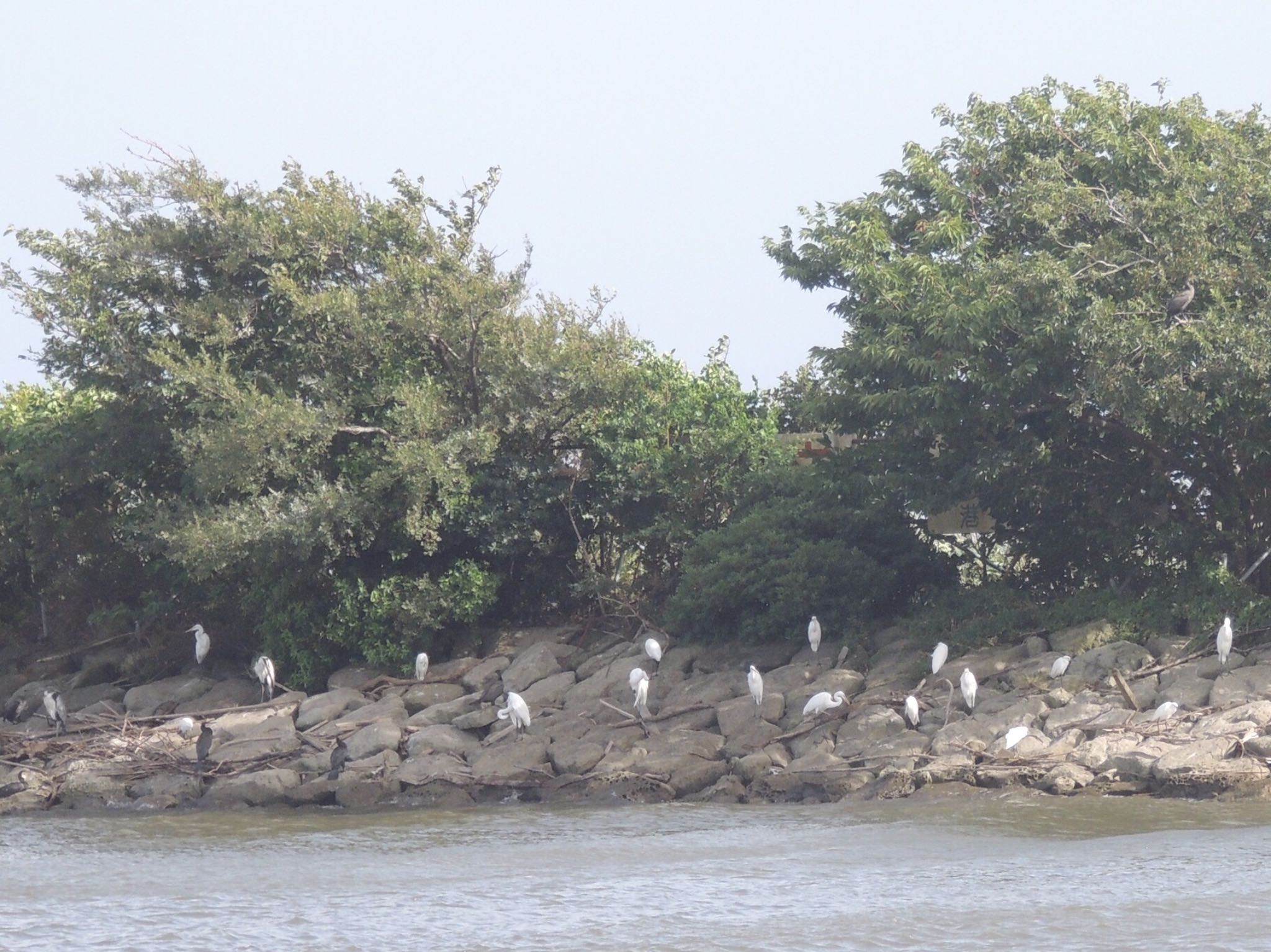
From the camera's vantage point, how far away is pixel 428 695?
18.8m

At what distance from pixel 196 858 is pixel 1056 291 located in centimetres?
977

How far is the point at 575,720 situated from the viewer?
1711cm

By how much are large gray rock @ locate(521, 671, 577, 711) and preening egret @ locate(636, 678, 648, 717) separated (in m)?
1.38

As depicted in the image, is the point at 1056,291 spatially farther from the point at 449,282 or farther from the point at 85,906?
the point at 85,906

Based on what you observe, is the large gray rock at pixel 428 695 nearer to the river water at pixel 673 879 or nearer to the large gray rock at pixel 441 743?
the large gray rock at pixel 441 743

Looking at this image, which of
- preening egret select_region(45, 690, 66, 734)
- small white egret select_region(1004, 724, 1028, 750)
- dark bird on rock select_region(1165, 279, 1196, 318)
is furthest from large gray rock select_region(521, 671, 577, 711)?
dark bird on rock select_region(1165, 279, 1196, 318)

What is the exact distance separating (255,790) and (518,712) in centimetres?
292

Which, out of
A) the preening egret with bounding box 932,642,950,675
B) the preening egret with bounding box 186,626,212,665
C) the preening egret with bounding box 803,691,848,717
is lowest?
the preening egret with bounding box 803,691,848,717

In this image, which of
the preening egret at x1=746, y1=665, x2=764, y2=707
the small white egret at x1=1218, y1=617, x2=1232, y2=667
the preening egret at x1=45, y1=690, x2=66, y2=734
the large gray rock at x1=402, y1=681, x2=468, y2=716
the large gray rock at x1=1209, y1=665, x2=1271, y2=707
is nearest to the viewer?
the large gray rock at x1=1209, y1=665, x2=1271, y2=707

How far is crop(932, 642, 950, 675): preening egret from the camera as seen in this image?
52.3 ft

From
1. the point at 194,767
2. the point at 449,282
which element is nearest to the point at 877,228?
the point at 449,282

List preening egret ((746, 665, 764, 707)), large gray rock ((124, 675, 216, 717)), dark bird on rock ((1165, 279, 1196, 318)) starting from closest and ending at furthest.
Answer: dark bird on rock ((1165, 279, 1196, 318)), preening egret ((746, 665, 764, 707)), large gray rock ((124, 675, 216, 717))

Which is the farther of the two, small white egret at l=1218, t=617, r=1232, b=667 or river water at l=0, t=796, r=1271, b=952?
small white egret at l=1218, t=617, r=1232, b=667

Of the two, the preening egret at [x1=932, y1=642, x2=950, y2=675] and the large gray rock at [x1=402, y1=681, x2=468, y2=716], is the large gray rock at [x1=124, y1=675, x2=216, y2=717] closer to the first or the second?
the large gray rock at [x1=402, y1=681, x2=468, y2=716]
